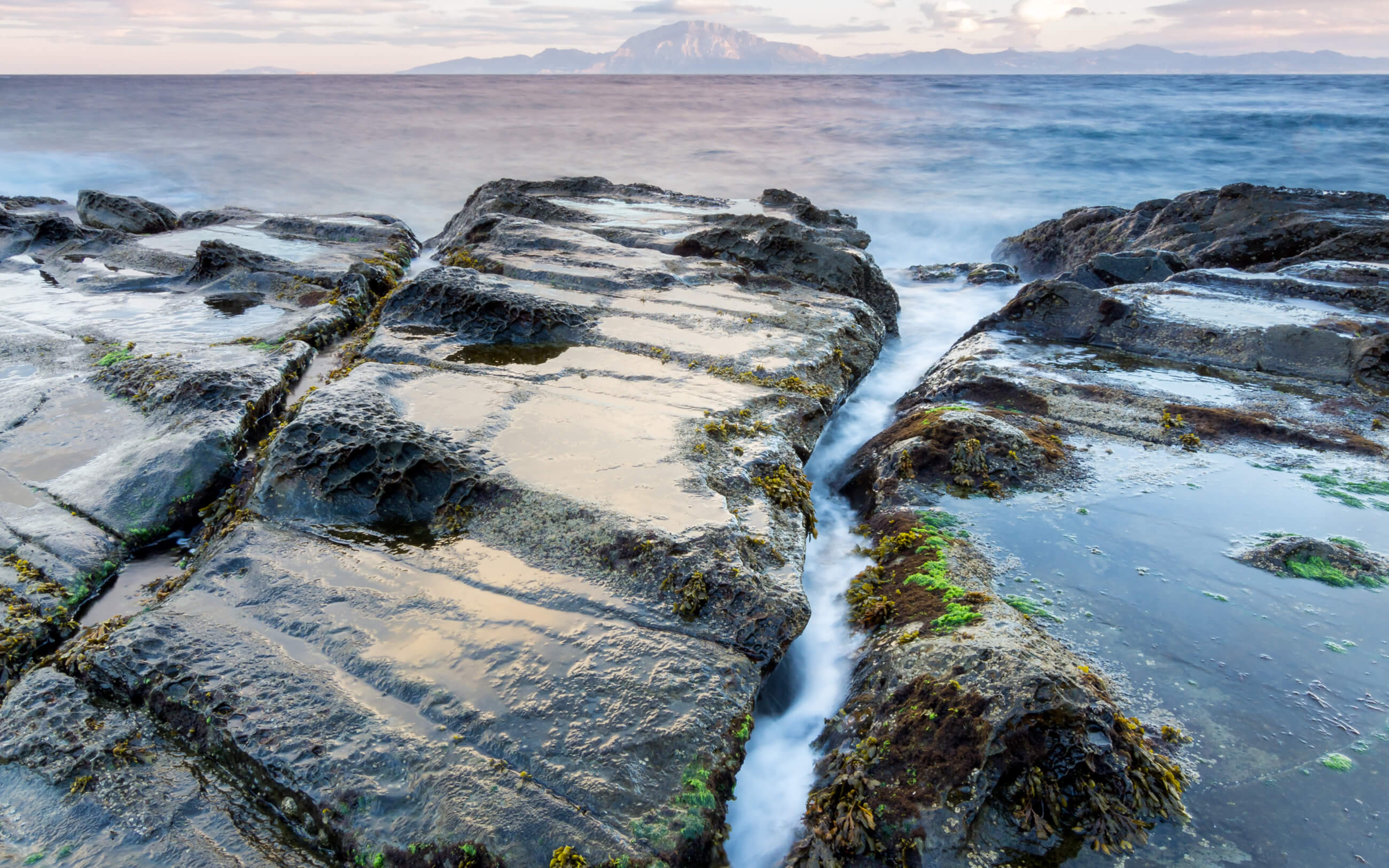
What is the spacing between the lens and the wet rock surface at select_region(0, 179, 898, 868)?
237 cm

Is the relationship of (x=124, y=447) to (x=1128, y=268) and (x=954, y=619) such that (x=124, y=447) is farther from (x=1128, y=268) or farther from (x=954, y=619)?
(x=1128, y=268)

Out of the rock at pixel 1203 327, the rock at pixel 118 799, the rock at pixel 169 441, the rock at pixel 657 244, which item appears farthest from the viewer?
the rock at pixel 657 244

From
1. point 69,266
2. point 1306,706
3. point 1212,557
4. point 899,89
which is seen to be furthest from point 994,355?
point 899,89

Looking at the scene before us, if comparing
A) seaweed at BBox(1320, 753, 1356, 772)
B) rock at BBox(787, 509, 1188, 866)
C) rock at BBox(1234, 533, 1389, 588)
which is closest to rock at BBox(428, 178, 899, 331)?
rock at BBox(1234, 533, 1389, 588)

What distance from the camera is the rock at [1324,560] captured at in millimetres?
3346

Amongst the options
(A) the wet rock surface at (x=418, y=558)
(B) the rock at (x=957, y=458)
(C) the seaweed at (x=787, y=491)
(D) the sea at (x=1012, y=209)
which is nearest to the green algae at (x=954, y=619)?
(D) the sea at (x=1012, y=209)

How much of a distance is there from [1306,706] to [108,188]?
88.1ft

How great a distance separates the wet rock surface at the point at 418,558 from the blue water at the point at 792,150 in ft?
28.7

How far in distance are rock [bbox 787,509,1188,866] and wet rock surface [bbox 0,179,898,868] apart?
17.1 inches

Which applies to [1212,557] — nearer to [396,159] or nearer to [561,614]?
[561,614]

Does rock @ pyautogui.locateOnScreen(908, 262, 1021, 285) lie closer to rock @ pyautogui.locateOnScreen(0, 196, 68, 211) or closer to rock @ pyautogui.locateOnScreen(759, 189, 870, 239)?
rock @ pyautogui.locateOnScreen(759, 189, 870, 239)

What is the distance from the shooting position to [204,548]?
353 centimetres

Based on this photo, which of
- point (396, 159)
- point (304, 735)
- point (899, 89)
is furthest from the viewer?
point (899, 89)

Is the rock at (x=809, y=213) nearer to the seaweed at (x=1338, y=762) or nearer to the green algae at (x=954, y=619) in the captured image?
the green algae at (x=954, y=619)
